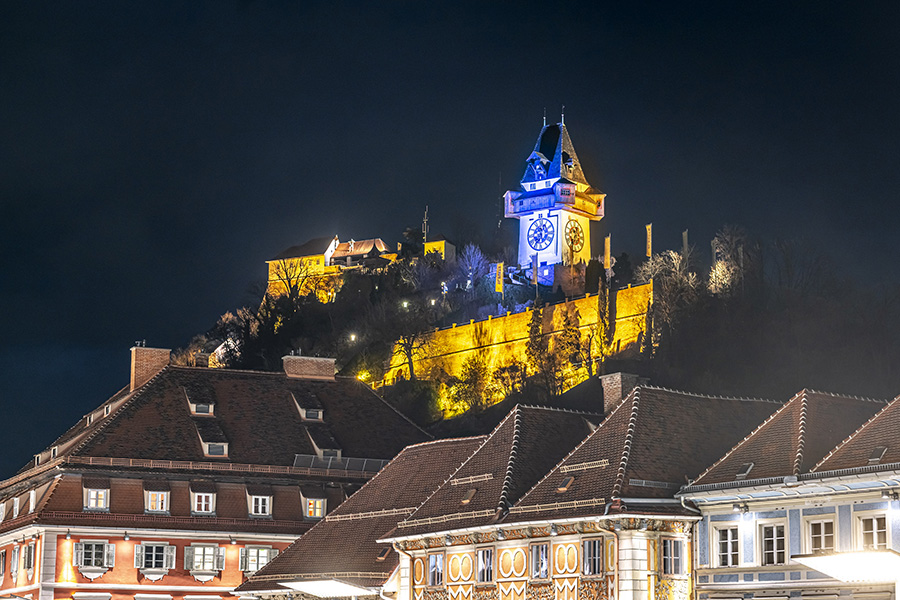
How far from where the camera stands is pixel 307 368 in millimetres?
72500

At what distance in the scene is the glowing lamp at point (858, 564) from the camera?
32.9m

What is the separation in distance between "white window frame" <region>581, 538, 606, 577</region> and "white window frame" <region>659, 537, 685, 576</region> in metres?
1.53

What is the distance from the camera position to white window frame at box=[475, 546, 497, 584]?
46.5 meters

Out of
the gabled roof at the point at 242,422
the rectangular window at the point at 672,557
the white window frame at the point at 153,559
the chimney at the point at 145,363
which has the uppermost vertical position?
the chimney at the point at 145,363

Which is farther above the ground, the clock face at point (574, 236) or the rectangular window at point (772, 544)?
the clock face at point (574, 236)

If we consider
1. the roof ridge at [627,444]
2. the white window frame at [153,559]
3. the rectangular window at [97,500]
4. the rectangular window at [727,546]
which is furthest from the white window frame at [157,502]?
the rectangular window at [727,546]

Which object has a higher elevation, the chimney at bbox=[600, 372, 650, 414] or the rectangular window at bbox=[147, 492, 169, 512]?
the chimney at bbox=[600, 372, 650, 414]

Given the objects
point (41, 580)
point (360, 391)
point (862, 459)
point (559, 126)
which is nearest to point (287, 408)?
point (360, 391)

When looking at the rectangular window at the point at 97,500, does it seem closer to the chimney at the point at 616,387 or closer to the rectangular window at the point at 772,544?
the chimney at the point at 616,387

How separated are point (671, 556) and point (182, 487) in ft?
86.9

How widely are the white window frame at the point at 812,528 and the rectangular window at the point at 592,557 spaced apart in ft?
19.3

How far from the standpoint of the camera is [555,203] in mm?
158125

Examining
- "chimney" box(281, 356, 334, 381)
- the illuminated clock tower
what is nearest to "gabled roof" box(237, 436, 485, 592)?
"chimney" box(281, 356, 334, 381)

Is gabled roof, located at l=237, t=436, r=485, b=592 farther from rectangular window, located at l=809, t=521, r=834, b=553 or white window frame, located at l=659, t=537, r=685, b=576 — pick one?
rectangular window, located at l=809, t=521, r=834, b=553
